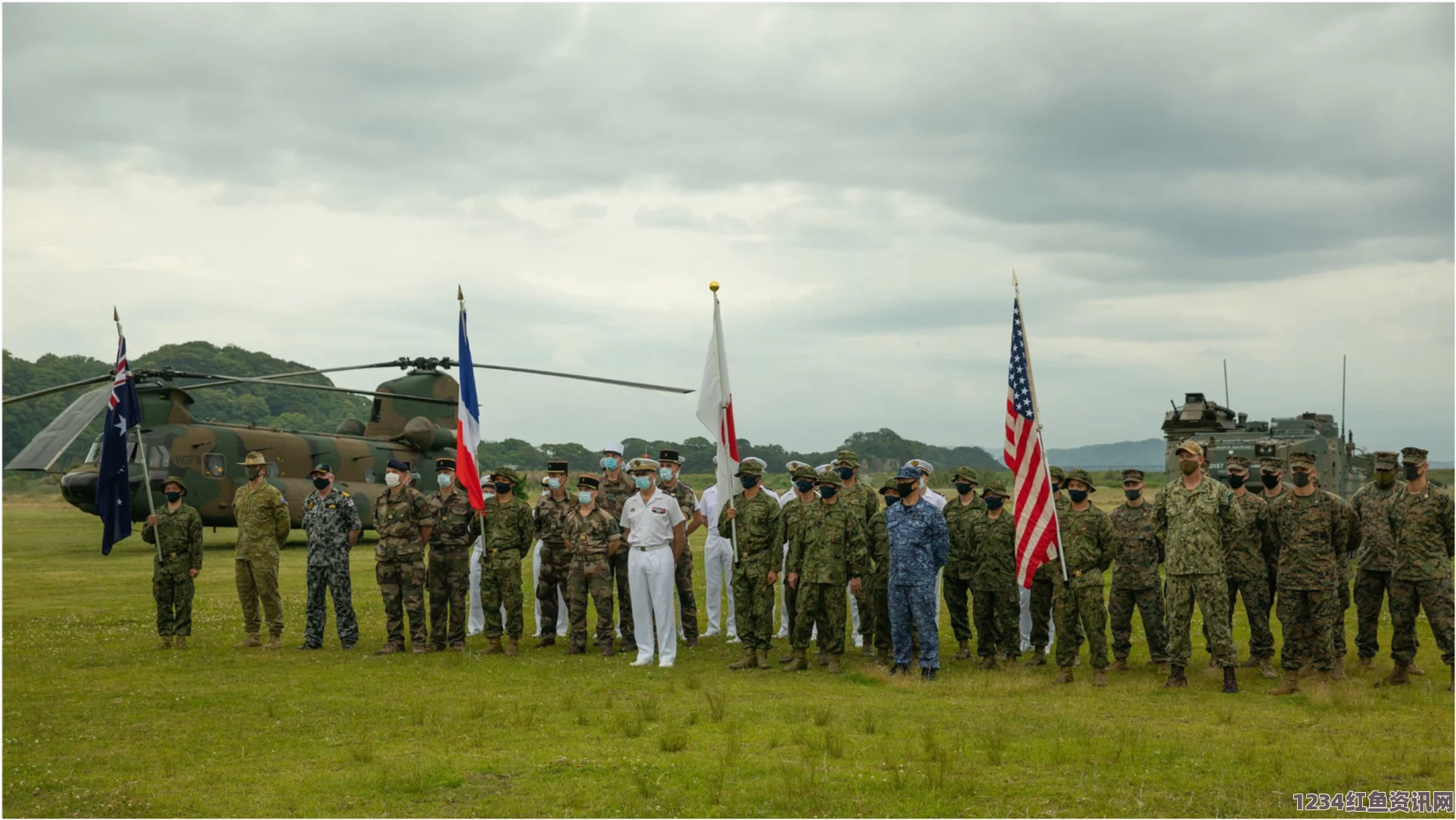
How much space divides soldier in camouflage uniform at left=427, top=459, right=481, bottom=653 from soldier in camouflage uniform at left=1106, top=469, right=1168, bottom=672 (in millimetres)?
6446

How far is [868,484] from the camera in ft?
42.7

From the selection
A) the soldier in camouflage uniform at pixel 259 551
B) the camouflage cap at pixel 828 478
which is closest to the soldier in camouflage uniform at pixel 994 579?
the camouflage cap at pixel 828 478

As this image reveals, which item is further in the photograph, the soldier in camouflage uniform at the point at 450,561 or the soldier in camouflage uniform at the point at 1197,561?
the soldier in camouflage uniform at the point at 450,561

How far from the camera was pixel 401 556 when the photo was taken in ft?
42.2

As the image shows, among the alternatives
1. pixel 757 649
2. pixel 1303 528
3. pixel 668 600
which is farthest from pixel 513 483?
pixel 1303 528

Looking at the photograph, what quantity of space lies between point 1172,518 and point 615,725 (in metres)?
5.16

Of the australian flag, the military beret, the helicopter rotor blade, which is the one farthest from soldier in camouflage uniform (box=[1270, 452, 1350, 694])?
the helicopter rotor blade

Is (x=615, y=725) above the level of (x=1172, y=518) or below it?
below

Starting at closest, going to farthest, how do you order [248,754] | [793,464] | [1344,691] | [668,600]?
1. [248,754]
2. [1344,691]
3. [668,600]
4. [793,464]

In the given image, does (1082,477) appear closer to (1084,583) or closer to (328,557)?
(1084,583)

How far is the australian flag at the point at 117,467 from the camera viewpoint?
1268 centimetres

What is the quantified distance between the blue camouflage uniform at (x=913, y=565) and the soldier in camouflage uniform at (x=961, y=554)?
1.63 ft

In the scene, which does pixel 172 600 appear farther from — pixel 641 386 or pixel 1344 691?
pixel 1344 691

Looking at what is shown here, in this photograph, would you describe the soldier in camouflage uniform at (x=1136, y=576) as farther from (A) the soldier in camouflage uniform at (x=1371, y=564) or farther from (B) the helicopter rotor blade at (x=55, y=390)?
(B) the helicopter rotor blade at (x=55, y=390)
